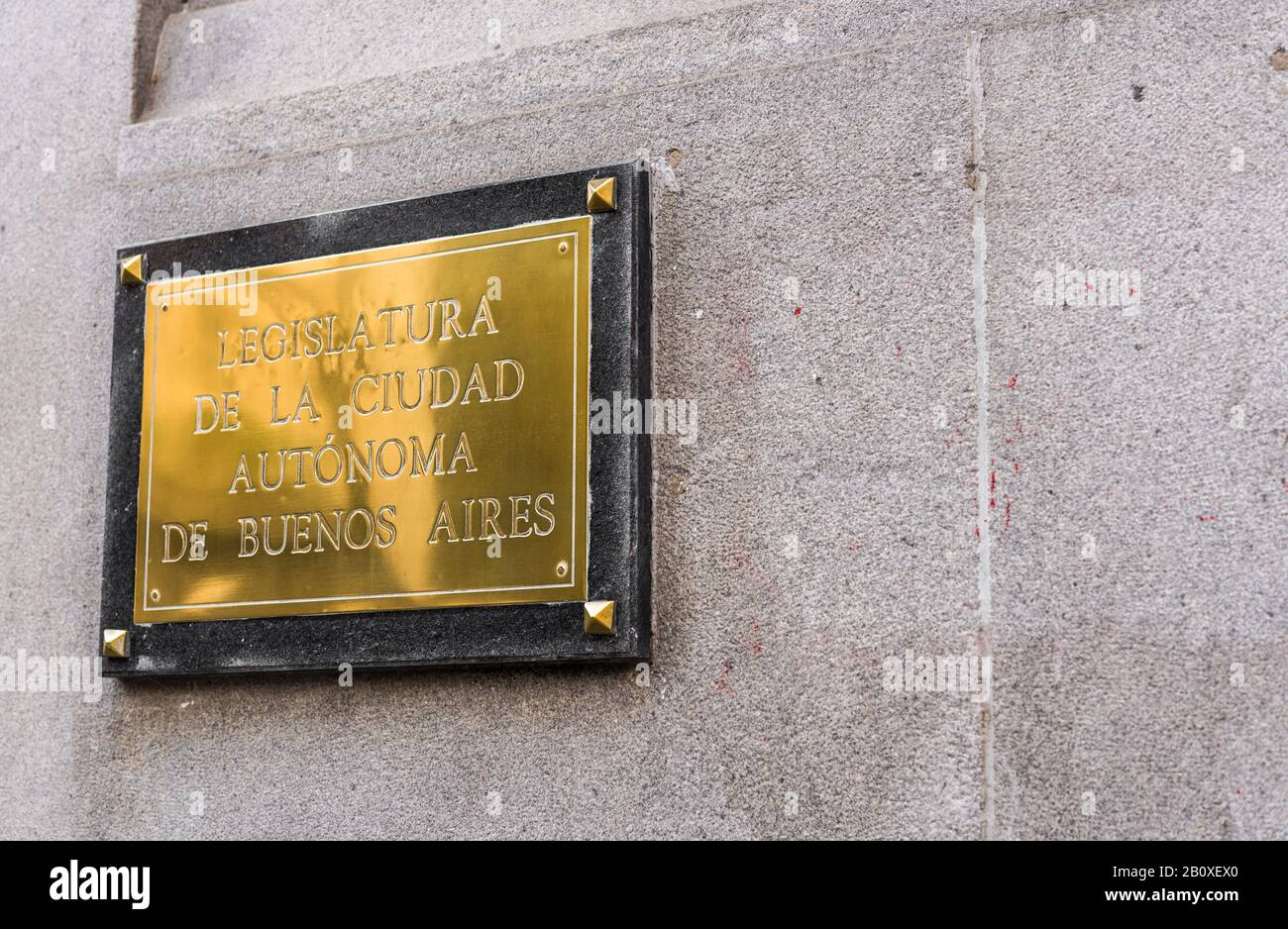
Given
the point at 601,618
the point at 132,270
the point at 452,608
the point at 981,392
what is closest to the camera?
the point at 981,392

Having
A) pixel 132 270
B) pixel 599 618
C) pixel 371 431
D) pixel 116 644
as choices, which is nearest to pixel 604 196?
pixel 371 431

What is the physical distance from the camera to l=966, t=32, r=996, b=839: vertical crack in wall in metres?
3.69

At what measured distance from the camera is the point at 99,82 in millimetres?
5266

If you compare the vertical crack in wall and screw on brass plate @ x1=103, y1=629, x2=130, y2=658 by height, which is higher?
the vertical crack in wall

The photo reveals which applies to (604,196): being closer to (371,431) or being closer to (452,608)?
(371,431)

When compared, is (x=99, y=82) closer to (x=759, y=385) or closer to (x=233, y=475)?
(x=233, y=475)

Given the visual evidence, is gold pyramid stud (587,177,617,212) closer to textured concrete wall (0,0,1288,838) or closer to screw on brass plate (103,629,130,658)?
textured concrete wall (0,0,1288,838)

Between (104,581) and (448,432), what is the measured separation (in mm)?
1274

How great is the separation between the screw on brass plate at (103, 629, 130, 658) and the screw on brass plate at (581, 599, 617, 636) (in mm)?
1536

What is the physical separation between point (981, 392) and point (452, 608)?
1.53 meters

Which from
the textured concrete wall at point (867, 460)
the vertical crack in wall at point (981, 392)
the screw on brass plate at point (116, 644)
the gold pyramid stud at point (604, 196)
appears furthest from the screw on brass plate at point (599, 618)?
the screw on brass plate at point (116, 644)

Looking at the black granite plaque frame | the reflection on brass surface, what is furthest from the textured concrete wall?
the reflection on brass surface

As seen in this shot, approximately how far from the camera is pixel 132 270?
4891 millimetres

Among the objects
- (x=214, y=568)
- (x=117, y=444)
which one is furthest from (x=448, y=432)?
(x=117, y=444)
